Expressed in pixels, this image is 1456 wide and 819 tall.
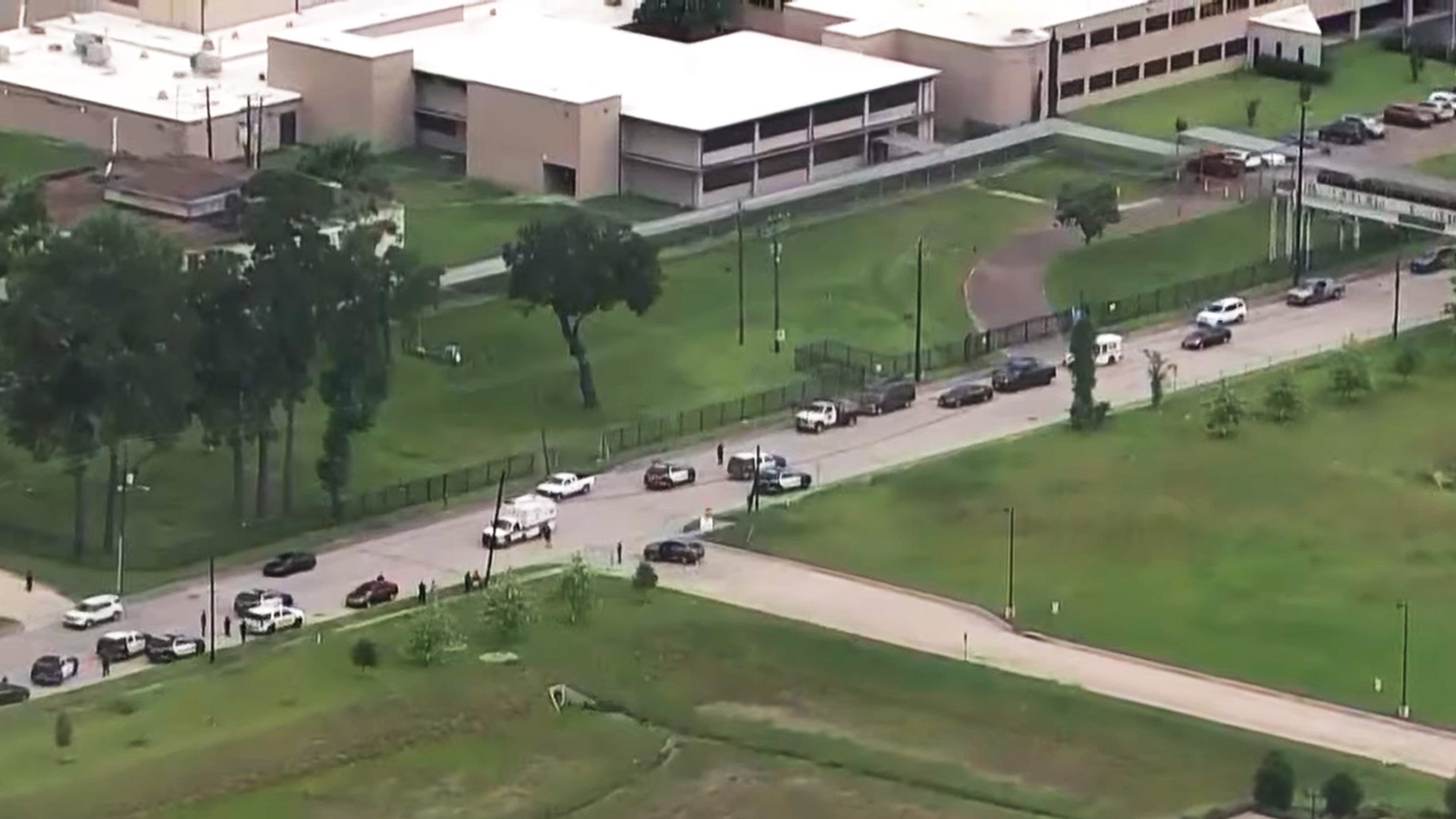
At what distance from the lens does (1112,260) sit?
7775 cm

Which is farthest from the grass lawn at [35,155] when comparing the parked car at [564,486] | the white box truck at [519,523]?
the white box truck at [519,523]

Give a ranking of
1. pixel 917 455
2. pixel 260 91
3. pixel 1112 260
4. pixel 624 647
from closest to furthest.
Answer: pixel 624 647 → pixel 917 455 → pixel 1112 260 → pixel 260 91

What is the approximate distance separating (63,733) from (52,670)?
2954 millimetres

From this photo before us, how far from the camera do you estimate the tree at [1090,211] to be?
256ft

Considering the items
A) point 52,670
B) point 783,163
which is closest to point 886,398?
point 783,163

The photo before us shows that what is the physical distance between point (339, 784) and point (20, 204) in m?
18.5

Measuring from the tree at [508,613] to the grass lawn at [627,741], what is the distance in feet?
0.73

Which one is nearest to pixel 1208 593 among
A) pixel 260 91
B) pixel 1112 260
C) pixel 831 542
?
pixel 831 542

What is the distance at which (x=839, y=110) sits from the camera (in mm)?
83750

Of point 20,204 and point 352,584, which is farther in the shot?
point 20,204

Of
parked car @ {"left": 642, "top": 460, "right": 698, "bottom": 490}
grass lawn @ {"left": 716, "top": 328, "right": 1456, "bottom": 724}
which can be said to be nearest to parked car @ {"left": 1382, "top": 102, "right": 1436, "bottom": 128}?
grass lawn @ {"left": 716, "top": 328, "right": 1456, "bottom": 724}

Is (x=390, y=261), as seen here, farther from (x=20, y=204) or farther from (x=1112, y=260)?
(x=1112, y=260)

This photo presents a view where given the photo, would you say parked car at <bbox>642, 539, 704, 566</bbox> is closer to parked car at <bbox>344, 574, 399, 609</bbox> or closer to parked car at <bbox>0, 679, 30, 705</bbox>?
parked car at <bbox>344, 574, 399, 609</bbox>

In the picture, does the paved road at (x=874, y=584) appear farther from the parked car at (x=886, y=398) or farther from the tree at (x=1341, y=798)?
the tree at (x=1341, y=798)
